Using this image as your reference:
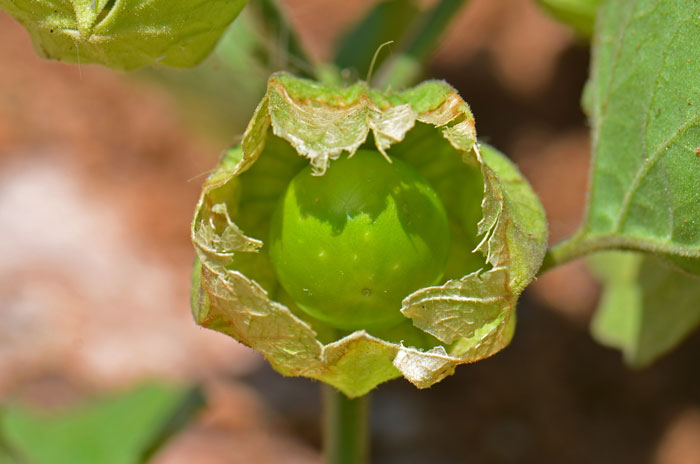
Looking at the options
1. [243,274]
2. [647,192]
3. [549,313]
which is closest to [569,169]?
[549,313]

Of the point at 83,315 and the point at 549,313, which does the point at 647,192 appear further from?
the point at 83,315

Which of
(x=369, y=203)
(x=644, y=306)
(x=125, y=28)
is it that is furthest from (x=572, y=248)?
(x=125, y=28)

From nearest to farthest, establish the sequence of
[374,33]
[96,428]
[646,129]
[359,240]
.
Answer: [359,240]
[646,129]
[374,33]
[96,428]

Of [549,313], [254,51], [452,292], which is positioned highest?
[452,292]

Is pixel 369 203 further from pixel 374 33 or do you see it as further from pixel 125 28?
pixel 374 33

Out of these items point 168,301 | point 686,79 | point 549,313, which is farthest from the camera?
point 168,301

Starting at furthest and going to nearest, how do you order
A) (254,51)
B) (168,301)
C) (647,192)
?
(168,301) < (254,51) < (647,192)
